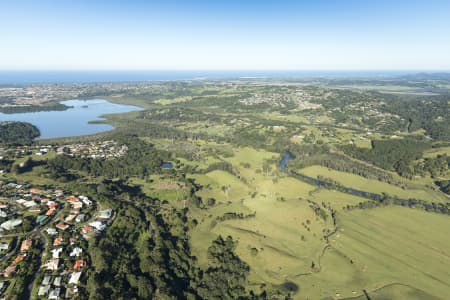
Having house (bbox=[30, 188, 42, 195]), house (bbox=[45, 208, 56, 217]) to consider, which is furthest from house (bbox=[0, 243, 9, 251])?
house (bbox=[30, 188, 42, 195])

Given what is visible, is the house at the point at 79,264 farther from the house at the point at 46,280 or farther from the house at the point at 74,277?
the house at the point at 46,280

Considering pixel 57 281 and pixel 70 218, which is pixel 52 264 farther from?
pixel 70 218

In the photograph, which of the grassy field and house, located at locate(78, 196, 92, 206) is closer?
house, located at locate(78, 196, 92, 206)

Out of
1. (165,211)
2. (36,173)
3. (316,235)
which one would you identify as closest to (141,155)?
→ (36,173)

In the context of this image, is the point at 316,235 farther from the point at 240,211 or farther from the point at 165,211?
the point at 165,211

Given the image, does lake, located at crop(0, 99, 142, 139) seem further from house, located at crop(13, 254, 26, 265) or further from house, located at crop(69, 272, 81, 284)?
house, located at crop(69, 272, 81, 284)

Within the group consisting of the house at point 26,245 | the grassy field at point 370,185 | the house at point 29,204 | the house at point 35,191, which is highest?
the house at point 35,191

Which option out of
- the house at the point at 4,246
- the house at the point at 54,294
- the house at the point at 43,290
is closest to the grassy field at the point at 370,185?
the house at the point at 54,294
